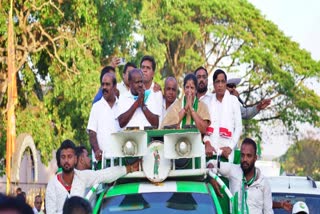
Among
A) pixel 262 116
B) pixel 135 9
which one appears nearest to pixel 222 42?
pixel 262 116

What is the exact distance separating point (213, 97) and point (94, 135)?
1.28 metres

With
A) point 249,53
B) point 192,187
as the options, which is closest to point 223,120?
point 192,187

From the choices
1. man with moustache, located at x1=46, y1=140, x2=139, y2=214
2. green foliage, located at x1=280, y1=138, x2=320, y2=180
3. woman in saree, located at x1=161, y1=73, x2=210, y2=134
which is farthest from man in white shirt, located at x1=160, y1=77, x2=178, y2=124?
green foliage, located at x1=280, y1=138, x2=320, y2=180

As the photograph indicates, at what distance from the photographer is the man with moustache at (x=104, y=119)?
1103 centimetres

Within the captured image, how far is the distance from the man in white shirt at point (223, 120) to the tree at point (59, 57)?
17.8 meters

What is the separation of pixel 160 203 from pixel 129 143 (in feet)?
1.86

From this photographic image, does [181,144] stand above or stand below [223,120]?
below

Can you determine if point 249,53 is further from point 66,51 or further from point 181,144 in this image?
point 181,144

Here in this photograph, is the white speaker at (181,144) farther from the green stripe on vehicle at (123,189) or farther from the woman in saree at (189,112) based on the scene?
the woman in saree at (189,112)

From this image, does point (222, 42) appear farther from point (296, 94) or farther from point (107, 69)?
point (107, 69)

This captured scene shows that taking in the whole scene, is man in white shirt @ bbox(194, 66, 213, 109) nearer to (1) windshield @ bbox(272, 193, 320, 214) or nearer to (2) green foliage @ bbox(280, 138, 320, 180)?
(1) windshield @ bbox(272, 193, 320, 214)

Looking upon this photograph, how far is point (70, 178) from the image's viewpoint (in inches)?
386

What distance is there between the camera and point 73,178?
976 cm

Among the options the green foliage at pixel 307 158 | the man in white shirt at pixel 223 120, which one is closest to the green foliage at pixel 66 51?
the man in white shirt at pixel 223 120
